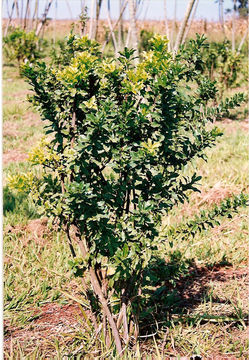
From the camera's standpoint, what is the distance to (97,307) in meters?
2.00

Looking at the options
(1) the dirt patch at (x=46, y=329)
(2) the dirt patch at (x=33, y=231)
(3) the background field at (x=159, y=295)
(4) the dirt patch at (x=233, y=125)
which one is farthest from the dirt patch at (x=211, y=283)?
(4) the dirt patch at (x=233, y=125)

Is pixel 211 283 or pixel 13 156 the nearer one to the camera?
pixel 211 283

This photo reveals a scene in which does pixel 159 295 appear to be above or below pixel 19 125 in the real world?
below

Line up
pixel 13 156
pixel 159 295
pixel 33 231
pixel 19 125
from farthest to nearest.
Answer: pixel 19 125, pixel 13 156, pixel 33 231, pixel 159 295

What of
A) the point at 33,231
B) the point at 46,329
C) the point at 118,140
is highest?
the point at 118,140

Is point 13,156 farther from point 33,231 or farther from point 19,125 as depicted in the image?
point 33,231

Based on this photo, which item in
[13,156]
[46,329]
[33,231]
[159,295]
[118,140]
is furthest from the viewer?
[13,156]

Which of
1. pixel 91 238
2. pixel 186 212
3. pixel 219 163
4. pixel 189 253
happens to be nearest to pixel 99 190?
pixel 91 238

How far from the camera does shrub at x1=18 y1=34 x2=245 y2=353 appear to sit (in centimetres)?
157

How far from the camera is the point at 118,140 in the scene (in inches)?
62.4

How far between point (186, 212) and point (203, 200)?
23cm

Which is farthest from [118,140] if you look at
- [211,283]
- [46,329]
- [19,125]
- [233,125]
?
[19,125]

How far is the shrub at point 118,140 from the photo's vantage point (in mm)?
1570

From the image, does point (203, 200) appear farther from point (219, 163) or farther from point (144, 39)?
point (144, 39)
